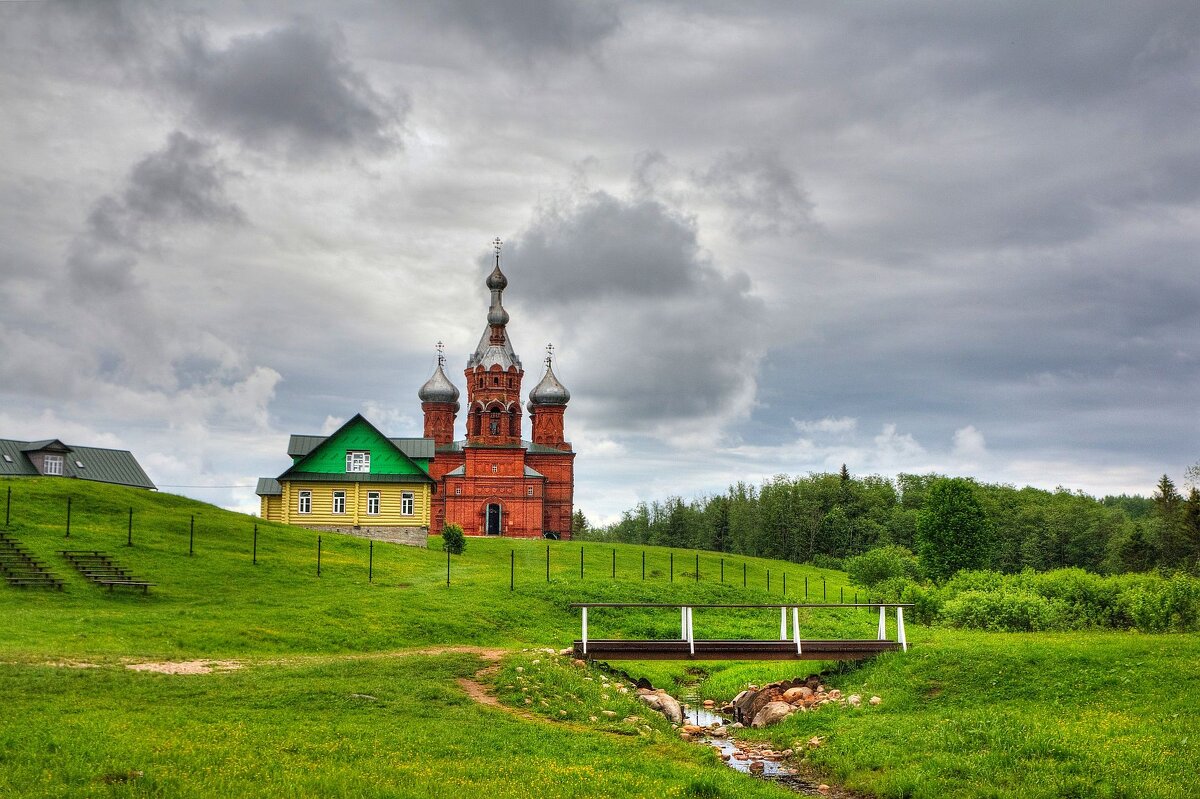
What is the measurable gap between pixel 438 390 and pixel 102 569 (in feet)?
202

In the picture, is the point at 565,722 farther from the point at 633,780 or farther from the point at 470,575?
the point at 470,575

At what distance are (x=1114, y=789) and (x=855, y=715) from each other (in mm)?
8292

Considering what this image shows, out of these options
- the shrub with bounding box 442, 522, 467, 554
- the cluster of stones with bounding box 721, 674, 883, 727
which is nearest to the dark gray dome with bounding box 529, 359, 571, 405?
the shrub with bounding box 442, 522, 467, 554

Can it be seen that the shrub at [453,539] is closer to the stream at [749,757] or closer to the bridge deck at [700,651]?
the bridge deck at [700,651]

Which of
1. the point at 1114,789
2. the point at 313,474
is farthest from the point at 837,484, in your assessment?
the point at 1114,789

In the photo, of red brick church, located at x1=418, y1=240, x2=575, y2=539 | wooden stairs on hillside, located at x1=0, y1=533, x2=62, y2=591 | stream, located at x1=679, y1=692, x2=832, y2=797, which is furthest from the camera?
red brick church, located at x1=418, y1=240, x2=575, y2=539

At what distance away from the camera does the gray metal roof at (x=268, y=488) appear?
7681cm

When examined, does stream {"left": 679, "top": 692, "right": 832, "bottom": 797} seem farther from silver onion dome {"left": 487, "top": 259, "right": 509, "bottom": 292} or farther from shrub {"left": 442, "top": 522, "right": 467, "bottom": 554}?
silver onion dome {"left": 487, "top": 259, "right": 509, "bottom": 292}

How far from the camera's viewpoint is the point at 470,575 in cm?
4672

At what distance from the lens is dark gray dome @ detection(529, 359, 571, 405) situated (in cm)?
9869

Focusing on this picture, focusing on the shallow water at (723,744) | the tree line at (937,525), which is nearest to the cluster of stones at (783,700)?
the shallow water at (723,744)

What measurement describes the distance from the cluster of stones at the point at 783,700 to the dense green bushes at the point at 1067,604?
1198 centimetres

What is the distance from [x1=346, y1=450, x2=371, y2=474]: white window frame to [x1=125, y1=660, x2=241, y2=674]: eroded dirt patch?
39.3 m

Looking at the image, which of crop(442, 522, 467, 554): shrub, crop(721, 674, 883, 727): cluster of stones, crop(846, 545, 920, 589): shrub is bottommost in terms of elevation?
crop(721, 674, 883, 727): cluster of stones
